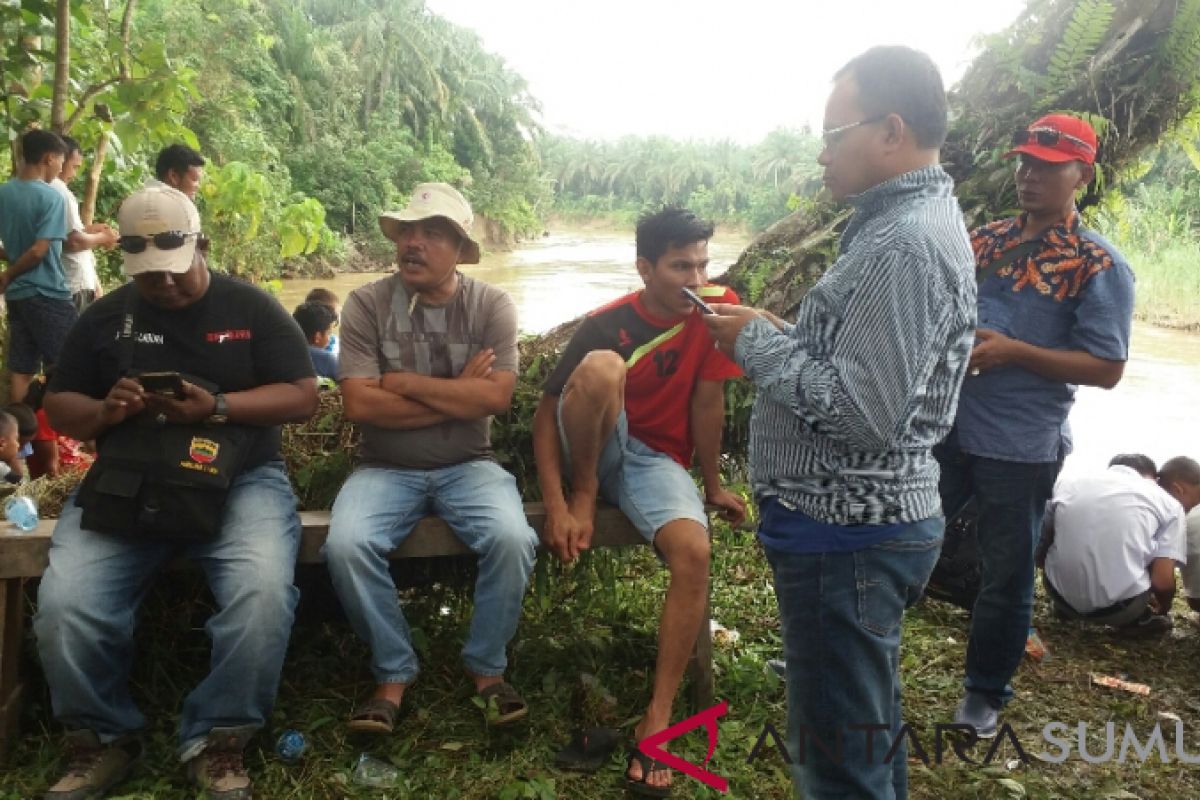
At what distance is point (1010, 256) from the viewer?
283cm

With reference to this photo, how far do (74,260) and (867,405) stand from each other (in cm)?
530

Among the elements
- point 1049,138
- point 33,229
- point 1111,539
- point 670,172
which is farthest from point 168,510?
point 670,172

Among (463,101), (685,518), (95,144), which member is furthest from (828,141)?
(463,101)

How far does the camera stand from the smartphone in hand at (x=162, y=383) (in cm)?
247

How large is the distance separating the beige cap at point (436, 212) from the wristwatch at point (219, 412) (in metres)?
0.79

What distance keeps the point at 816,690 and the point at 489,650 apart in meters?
1.24

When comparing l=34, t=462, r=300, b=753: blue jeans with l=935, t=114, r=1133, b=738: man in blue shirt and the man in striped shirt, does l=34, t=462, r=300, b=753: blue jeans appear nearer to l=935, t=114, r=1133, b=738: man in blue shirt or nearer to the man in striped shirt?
the man in striped shirt

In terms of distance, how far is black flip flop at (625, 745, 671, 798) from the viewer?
8.11 feet

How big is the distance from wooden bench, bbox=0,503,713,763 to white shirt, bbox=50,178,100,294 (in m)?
3.20

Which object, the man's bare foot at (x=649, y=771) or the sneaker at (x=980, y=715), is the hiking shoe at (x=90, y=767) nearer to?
the man's bare foot at (x=649, y=771)

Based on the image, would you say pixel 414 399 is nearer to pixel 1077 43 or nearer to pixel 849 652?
pixel 849 652

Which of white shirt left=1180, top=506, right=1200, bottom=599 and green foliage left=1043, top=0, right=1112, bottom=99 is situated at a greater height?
green foliage left=1043, top=0, right=1112, bottom=99

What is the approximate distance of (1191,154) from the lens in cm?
471

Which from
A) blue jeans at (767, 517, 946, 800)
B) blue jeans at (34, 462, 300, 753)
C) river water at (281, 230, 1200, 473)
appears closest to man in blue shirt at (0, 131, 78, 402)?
river water at (281, 230, 1200, 473)
